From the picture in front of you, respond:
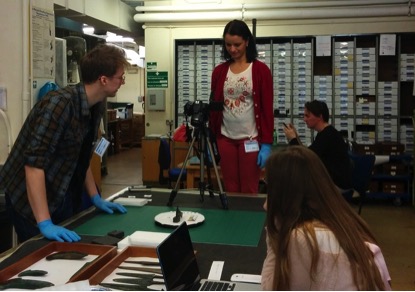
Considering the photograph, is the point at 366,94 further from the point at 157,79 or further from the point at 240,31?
the point at 240,31

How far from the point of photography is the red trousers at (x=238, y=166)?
2732 mm

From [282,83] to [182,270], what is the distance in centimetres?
521

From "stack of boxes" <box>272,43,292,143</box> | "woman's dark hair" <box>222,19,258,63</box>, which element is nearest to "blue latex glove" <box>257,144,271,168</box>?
"woman's dark hair" <box>222,19,258,63</box>

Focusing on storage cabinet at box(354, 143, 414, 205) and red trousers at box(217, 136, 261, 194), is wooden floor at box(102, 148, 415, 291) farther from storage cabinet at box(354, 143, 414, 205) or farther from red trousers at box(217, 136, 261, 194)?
red trousers at box(217, 136, 261, 194)

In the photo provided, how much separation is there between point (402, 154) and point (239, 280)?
5.01 meters

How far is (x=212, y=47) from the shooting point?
6492mm

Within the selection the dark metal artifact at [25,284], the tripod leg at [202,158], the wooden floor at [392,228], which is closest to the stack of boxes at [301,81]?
the wooden floor at [392,228]

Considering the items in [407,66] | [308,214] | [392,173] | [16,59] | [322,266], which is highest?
[407,66]

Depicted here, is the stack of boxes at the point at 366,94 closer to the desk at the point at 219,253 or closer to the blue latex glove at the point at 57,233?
the desk at the point at 219,253

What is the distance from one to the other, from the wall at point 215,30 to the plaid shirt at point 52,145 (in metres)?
4.63

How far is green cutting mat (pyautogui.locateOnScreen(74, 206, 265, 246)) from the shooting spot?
1818mm

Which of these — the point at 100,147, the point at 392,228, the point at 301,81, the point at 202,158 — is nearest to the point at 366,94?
the point at 301,81

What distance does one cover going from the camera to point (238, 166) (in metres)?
2.77

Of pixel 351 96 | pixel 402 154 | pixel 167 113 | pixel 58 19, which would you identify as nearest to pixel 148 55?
pixel 167 113
